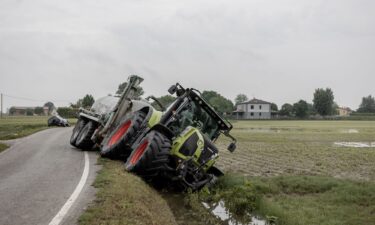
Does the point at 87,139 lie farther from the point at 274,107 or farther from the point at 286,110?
the point at 274,107

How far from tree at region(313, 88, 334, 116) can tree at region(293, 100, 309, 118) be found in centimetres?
1619

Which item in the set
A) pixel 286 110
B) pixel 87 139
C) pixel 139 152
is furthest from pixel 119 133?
pixel 286 110

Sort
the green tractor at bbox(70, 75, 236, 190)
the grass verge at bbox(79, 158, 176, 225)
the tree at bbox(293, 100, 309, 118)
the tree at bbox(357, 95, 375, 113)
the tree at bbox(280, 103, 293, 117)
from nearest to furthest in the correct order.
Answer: the grass verge at bbox(79, 158, 176, 225) < the green tractor at bbox(70, 75, 236, 190) < the tree at bbox(293, 100, 309, 118) < the tree at bbox(280, 103, 293, 117) < the tree at bbox(357, 95, 375, 113)

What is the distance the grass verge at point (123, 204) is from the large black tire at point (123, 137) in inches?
102

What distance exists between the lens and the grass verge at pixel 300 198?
852 cm

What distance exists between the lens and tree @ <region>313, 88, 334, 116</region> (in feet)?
413

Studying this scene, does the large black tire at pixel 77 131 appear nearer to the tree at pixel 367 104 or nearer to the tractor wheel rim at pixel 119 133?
the tractor wheel rim at pixel 119 133

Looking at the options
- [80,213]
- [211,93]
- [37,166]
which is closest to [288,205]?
[80,213]

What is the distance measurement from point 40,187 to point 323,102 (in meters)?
124

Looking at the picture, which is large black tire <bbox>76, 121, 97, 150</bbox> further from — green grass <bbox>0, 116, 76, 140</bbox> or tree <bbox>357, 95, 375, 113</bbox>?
tree <bbox>357, 95, 375, 113</bbox>

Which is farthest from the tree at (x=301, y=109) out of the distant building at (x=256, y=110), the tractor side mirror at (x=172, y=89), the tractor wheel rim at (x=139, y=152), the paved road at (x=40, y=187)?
the tractor wheel rim at (x=139, y=152)

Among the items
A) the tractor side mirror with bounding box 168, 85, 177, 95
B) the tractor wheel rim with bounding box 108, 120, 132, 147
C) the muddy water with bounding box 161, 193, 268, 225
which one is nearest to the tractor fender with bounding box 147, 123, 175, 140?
the muddy water with bounding box 161, 193, 268, 225

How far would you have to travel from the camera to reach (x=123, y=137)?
42.7 feet

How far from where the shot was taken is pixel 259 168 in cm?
1475
